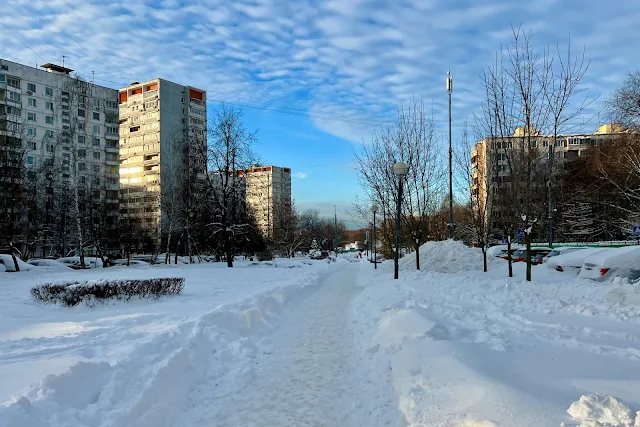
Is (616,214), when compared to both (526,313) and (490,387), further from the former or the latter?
(490,387)

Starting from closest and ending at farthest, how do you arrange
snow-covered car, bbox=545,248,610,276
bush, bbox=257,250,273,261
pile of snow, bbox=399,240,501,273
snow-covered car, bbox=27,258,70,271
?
snow-covered car, bbox=545,248,610,276 → pile of snow, bbox=399,240,501,273 → snow-covered car, bbox=27,258,70,271 → bush, bbox=257,250,273,261

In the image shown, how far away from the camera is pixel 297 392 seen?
207 inches

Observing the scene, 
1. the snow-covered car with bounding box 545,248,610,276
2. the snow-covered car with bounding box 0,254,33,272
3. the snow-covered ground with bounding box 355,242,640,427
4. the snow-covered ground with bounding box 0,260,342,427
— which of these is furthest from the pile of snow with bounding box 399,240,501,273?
the snow-covered car with bounding box 0,254,33,272

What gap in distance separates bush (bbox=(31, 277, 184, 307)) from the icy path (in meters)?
5.87

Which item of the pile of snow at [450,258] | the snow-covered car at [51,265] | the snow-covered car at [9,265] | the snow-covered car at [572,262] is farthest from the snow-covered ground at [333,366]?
the snow-covered car at [51,265]

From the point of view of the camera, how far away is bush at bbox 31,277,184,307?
11.2 m

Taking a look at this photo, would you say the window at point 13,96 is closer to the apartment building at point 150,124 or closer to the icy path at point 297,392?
the apartment building at point 150,124

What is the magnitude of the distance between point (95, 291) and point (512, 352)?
34.1 feet

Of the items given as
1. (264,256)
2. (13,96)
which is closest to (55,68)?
(13,96)

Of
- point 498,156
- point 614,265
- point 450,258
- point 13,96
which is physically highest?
point 13,96

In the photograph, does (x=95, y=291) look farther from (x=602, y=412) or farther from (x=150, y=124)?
(x=150, y=124)

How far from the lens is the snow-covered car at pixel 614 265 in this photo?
11344 mm

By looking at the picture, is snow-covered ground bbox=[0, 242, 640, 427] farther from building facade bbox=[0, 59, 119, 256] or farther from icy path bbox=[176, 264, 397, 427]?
building facade bbox=[0, 59, 119, 256]

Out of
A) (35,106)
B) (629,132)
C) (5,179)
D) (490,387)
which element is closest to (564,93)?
(490,387)
